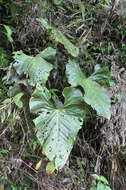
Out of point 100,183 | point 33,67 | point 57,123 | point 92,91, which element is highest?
point 33,67

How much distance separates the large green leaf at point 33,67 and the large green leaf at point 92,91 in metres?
0.16

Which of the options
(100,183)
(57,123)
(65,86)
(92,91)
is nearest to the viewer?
(57,123)

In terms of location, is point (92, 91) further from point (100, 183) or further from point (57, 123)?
point (100, 183)

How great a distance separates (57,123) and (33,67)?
1.40 ft

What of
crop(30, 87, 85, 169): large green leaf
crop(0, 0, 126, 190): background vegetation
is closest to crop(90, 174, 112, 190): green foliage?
crop(0, 0, 126, 190): background vegetation

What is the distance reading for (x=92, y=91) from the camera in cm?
145

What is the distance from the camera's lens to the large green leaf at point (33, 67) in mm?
1467

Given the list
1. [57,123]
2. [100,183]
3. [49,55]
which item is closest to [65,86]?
[49,55]

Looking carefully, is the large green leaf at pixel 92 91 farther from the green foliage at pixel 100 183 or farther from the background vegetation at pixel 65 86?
the green foliage at pixel 100 183

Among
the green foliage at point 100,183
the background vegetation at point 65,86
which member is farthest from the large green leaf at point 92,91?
the green foliage at point 100,183

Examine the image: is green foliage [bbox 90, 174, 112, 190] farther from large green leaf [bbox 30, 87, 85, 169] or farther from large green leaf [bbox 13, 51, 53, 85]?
large green leaf [bbox 13, 51, 53, 85]

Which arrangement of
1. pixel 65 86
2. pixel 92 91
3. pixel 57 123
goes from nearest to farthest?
pixel 57 123 → pixel 92 91 → pixel 65 86

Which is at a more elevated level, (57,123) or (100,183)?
(57,123)

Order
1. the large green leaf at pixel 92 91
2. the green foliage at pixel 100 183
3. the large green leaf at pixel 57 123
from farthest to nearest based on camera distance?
the green foliage at pixel 100 183
the large green leaf at pixel 92 91
the large green leaf at pixel 57 123
